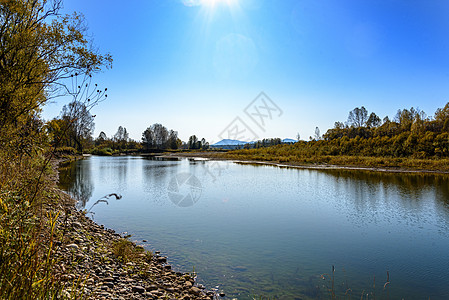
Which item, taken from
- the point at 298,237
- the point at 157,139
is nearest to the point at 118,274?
the point at 298,237

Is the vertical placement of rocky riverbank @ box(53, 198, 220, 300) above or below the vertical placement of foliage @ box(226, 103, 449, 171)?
below

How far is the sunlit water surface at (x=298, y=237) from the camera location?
6.45 m

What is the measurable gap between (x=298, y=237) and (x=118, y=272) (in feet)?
21.5

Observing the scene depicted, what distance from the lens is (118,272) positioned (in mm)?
6023

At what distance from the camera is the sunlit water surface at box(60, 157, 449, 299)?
21.2ft

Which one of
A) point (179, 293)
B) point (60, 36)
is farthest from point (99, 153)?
point (179, 293)

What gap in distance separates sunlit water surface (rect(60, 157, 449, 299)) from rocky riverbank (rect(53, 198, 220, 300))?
0.64 metres

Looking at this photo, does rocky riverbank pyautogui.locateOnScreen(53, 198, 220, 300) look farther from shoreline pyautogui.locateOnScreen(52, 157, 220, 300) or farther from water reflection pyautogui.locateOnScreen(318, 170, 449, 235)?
water reflection pyautogui.locateOnScreen(318, 170, 449, 235)

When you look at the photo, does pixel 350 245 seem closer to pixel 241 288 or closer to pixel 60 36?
pixel 241 288

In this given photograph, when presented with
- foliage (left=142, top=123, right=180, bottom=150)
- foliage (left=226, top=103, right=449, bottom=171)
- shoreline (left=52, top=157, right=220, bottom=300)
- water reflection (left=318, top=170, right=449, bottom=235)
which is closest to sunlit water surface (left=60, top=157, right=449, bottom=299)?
water reflection (left=318, top=170, right=449, bottom=235)

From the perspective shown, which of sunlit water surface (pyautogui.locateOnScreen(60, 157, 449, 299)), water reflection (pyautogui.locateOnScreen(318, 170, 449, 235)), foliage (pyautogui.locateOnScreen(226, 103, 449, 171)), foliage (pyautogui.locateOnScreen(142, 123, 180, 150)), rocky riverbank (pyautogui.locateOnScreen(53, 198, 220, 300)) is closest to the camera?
rocky riverbank (pyautogui.locateOnScreen(53, 198, 220, 300))

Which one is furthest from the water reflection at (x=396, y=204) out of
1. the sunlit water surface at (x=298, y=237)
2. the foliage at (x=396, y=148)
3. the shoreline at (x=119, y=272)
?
the foliage at (x=396, y=148)

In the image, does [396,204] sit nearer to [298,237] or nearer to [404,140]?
[298,237]

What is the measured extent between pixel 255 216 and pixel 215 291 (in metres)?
6.91
